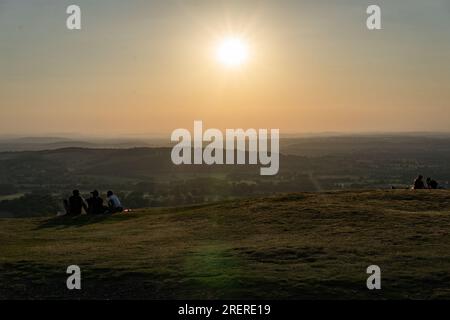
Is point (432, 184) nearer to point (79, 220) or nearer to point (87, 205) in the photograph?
point (87, 205)

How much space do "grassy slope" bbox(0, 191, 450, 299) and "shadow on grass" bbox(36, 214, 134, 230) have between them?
Answer: 0.11 m

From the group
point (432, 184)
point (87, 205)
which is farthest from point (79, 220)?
point (432, 184)

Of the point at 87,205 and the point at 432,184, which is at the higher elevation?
the point at 432,184

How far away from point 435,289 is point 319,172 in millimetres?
116867

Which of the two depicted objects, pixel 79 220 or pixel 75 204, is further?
pixel 75 204

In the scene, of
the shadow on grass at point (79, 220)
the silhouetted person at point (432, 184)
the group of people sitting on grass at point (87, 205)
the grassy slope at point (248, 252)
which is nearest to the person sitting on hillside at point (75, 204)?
the group of people sitting on grass at point (87, 205)

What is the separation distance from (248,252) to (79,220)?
48.8ft

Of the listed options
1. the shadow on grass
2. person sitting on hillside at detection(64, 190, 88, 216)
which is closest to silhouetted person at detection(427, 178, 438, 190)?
the shadow on grass

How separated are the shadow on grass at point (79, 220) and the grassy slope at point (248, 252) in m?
0.11

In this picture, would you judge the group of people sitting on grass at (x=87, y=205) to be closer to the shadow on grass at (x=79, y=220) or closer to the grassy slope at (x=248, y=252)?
the shadow on grass at (x=79, y=220)

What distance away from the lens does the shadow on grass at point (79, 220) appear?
97.2 feet

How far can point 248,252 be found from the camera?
18.9 meters

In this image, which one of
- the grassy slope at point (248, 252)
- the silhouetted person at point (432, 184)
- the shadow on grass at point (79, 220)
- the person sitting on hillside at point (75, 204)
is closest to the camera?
the grassy slope at point (248, 252)
